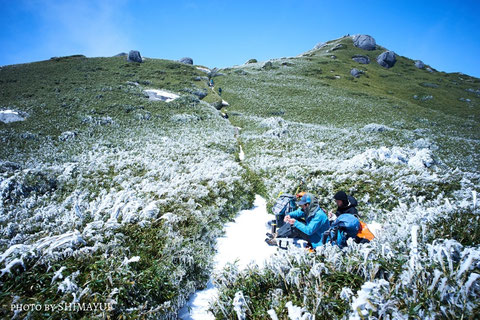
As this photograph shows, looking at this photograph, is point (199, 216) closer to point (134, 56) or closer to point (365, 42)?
point (134, 56)

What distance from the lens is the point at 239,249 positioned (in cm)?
703

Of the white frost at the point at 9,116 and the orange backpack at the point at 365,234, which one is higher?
the white frost at the point at 9,116

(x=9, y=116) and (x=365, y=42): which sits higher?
(x=365, y=42)

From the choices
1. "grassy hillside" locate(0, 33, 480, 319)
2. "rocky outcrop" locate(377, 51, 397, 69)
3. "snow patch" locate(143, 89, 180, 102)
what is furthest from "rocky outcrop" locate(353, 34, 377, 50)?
"snow patch" locate(143, 89, 180, 102)

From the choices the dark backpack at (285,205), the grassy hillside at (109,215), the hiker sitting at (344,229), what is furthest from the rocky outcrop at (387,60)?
the hiker sitting at (344,229)

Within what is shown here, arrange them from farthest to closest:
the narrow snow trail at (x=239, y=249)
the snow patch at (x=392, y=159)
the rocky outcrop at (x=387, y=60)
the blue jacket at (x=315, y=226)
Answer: the rocky outcrop at (x=387, y=60), the snow patch at (x=392, y=159), the blue jacket at (x=315, y=226), the narrow snow trail at (x=239, y=249)

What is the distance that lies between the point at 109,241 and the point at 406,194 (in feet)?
36.4

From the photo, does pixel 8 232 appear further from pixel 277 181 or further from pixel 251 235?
pixel 277 181

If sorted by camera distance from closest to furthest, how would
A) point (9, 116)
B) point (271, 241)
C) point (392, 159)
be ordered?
point (271, 241) < point (392, 159) < point (9, 116)

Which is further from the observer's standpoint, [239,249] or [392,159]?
[392,159]

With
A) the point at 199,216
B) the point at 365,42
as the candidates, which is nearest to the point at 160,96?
the point at 199,216

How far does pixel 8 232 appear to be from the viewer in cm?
495

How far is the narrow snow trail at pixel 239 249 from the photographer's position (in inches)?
183

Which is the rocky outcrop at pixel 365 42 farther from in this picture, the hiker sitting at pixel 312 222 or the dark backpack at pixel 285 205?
the hiker sitting at pixel 312 222
